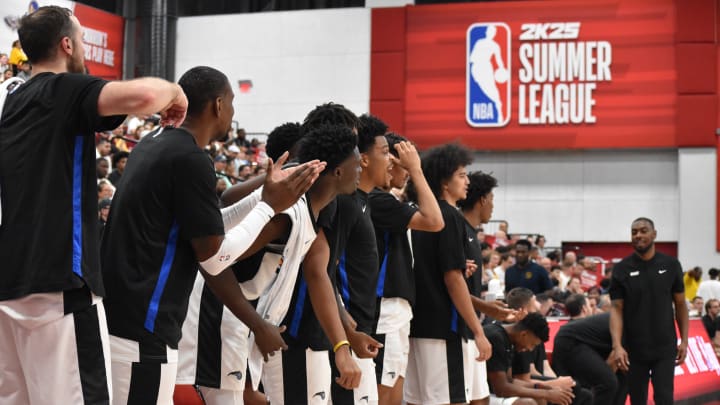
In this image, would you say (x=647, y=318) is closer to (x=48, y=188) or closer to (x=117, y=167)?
(x=117, y=167)

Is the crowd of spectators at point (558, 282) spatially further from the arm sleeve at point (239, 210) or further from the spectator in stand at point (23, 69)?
the arm sleeve at point (239, 210)

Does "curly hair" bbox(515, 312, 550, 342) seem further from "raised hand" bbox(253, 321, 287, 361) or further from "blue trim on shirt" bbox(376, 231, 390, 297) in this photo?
"raised hand" bbox(253, 321, 287, 361)

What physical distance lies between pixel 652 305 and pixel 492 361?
7.40 feet

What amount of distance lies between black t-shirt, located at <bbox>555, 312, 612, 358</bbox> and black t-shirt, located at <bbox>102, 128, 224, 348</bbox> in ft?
22.6

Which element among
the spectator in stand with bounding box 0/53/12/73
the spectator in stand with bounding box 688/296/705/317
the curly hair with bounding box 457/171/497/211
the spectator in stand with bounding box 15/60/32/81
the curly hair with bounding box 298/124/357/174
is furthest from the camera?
the spectator in stand with bounding box 688/296/705/317

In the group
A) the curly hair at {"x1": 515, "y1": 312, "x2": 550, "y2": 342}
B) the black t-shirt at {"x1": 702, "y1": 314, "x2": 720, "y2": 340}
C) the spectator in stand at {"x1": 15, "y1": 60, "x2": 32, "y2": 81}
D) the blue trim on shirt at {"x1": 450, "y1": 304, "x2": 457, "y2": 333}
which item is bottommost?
the black t-shirt at {"x1": 702, "y1": 314, "x2": 720, "y2": 340}

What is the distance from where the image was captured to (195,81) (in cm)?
373

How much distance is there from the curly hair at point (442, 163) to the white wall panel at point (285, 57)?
19.1 meters

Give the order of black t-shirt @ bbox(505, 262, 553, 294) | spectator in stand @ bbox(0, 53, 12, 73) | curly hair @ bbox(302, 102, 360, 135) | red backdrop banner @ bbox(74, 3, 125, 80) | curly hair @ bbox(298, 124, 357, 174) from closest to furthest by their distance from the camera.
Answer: curly hair @ bbox(298, 124, 357, 174)
curly hair @ bbox(302, 102, 360, 135)
black t-shirt @ bbox(505, 262, 553, 294)
spectator in stand @ bbox(0, 53, 12, 73)
red backdrop banner @ bbox(74, 3, 125, 80)

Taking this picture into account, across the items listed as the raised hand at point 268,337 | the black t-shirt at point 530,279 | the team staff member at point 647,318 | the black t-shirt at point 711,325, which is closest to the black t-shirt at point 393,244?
the raised hand at point 268,337

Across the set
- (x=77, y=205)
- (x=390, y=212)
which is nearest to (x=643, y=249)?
(x=390, y=212)

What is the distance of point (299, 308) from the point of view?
454cm

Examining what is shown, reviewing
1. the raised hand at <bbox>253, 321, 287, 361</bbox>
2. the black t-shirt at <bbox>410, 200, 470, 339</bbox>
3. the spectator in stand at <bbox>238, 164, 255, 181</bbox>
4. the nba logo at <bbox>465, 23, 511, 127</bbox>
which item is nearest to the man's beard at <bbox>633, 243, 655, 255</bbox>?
the black t-shirt at <bbox>410, 200, 470, 339</bbox>

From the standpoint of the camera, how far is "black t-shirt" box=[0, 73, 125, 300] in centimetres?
308
